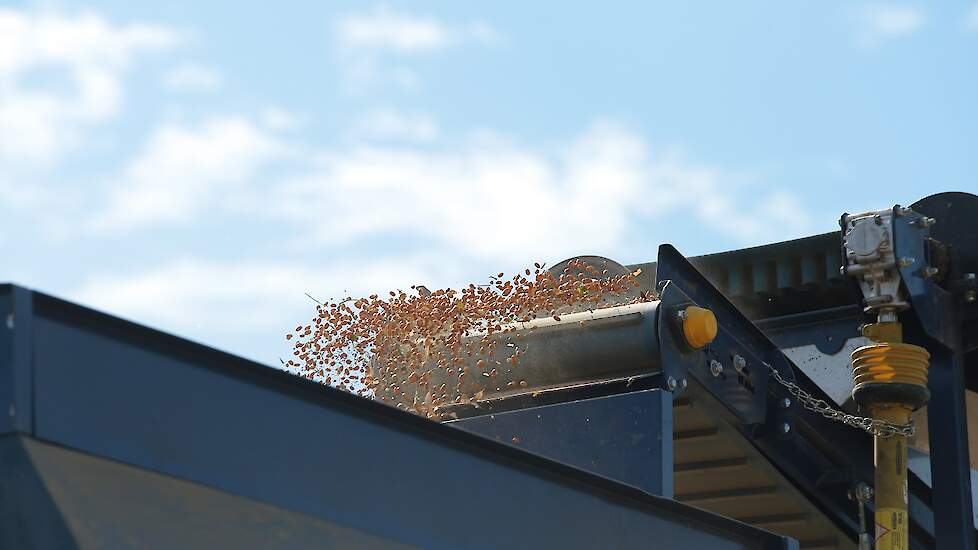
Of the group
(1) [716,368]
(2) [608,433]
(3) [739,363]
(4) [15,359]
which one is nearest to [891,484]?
(3) [739,363]

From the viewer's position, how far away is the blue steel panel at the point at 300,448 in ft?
11.4

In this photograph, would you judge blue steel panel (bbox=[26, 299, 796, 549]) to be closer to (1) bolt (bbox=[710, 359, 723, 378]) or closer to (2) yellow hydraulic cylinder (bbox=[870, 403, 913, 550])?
(1) bolt (bbox=[710, 359, 723, 378])

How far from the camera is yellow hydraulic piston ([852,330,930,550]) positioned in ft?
24.3

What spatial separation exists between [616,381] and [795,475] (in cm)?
188

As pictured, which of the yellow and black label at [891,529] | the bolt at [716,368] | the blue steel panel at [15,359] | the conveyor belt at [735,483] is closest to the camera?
the blue steel panel at [15,359]

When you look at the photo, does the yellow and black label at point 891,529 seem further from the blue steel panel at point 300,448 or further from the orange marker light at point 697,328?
the blue steel panel at point 300,448

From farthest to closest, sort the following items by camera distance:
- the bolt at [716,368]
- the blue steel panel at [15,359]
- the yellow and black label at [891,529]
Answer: the yellow and black label at [891,529], the bolt at [716,368], the blue steel panel at [15,359]

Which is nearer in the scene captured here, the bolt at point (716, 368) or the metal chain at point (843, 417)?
the bolt at point (716, 368)

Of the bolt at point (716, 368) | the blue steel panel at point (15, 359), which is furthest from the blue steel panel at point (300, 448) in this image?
the bolt at point (716, 368)

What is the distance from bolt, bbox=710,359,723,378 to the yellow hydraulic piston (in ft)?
2.74

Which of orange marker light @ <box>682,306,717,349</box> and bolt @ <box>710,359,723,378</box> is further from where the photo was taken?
bolt @ <box>710,359,723,378</box>

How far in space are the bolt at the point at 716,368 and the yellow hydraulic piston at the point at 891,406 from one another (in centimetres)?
83

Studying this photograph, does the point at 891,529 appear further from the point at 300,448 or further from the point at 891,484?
the point at 300,448

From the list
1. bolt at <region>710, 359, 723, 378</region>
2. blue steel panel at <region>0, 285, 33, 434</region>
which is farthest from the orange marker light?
blue steel panel at <region>0, 285, 33, 434</region>
